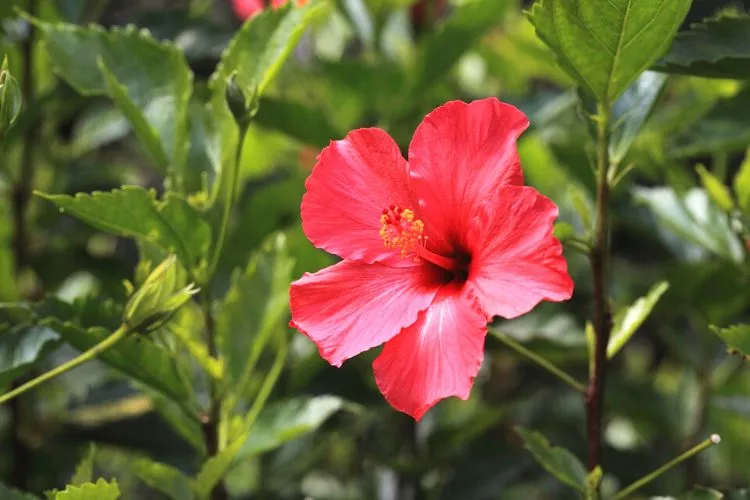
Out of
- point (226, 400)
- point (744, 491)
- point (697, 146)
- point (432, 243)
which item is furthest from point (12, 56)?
point (744, 491)

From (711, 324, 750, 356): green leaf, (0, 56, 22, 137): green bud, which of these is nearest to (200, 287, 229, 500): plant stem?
(0, 56, 22, 137): green bud

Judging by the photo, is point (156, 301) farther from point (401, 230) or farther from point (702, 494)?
point (702, 494)

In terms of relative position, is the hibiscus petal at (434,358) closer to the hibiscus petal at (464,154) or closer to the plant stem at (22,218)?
the hibiscus petal at (464,154)

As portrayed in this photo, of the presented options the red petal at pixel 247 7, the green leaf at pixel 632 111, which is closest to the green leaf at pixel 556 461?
the green leaf at pixel 632 111

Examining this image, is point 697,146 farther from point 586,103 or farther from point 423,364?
point 423,364

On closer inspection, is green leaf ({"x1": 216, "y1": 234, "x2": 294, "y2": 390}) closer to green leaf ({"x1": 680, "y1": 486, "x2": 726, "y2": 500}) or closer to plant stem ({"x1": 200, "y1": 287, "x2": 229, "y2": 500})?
plant stem ({"x1": 200, "y1": 287, "x2": 229, "y2": 500})

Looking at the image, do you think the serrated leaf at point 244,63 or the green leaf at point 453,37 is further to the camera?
the green leaf at point 453,37
